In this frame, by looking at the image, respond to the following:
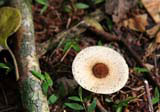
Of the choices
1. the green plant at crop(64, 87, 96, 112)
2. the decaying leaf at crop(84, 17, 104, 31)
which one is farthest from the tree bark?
the decaying leaf at crop(84, 17, 104, 31)

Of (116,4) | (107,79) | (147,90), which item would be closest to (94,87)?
(107,79)

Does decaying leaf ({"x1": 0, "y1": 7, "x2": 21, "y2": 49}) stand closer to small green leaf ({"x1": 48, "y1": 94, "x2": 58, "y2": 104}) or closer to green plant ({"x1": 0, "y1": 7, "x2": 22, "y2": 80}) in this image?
green plant ({"x1": 0, "y1": 7, "x2": 22, "y2": 80})

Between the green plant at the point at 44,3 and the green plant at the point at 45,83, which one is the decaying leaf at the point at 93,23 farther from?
the green plant at the point at 45,83

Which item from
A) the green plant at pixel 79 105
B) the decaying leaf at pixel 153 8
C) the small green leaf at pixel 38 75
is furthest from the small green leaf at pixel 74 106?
the decaying leaf at pixel 153 8

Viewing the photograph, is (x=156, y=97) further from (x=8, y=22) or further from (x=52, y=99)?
(x=8, y=22)

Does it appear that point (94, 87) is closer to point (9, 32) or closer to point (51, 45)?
point (51, 45)
